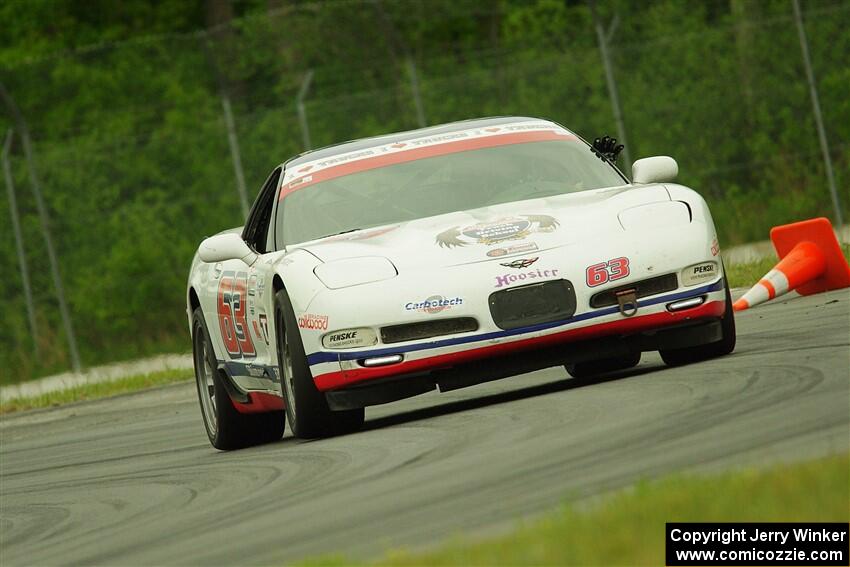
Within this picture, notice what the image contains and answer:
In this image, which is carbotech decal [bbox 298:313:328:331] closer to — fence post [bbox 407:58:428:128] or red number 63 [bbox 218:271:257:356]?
red number 63 [bbox 218:271:257:356]

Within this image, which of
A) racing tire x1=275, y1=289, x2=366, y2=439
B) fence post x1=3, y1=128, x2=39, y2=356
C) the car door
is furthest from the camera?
fence post x1=3, y1=128, x2=39, y2=356

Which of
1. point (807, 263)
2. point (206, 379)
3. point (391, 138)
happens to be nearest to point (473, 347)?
point (391, 138)

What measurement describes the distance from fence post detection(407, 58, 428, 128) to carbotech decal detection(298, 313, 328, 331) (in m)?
13.1

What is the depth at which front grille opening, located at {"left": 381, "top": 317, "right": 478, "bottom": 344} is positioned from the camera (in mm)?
8594

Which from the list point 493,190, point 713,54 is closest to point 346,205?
point 493,190

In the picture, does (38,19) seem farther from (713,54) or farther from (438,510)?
(438,510)

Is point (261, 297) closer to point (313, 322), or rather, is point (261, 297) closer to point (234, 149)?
point (313, 322)

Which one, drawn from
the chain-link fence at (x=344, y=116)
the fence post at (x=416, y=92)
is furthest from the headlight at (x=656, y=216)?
the fence post at (x=416, y=92)

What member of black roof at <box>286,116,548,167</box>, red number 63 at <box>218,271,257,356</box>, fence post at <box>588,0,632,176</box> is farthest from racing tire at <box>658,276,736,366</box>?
fence post at <box>588,0,632,176</box>

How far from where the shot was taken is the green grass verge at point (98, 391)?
17.1m

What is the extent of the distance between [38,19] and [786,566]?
128ft

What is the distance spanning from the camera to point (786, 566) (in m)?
4.40

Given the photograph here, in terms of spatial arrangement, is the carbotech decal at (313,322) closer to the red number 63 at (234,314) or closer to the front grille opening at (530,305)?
the front grille opening at (530,305)

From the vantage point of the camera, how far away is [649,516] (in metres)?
5.03
